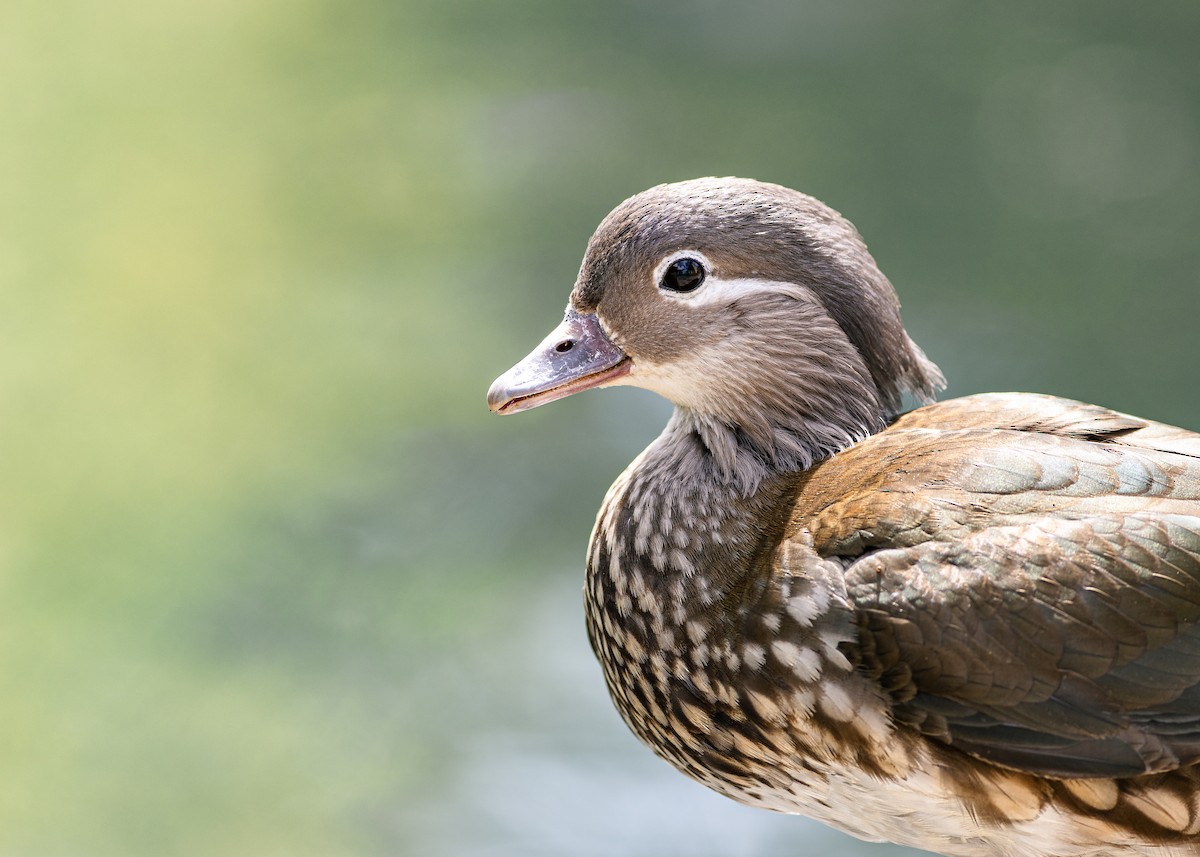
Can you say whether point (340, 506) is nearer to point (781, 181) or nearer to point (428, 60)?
point (781, 181)

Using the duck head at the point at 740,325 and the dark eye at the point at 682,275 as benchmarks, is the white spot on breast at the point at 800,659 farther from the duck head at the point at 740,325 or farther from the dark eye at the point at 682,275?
the dark eye at the point at 682,275

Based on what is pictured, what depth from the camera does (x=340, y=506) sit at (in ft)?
8.29

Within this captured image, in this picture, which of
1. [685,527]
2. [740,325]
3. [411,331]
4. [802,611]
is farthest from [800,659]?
[411,331]

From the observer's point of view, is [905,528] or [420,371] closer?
[905,528]

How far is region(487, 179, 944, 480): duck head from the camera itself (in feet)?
4.22

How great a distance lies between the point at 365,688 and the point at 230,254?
1.18 metres

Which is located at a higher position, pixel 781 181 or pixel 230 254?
pixel 230 254

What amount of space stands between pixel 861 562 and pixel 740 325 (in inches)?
10.1

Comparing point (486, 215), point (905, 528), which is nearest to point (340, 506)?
point (486, 215)

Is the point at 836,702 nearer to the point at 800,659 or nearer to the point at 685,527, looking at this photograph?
the point at 800,659

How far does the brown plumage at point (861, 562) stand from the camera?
1124mm

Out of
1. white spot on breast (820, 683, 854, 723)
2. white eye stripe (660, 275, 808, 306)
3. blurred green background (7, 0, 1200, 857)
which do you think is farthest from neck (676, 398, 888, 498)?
blurred green background (7, 0, 1200, 857)

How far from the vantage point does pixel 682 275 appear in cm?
130

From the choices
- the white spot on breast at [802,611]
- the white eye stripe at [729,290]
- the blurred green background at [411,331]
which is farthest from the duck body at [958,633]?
the blurred green background at [411,331]
